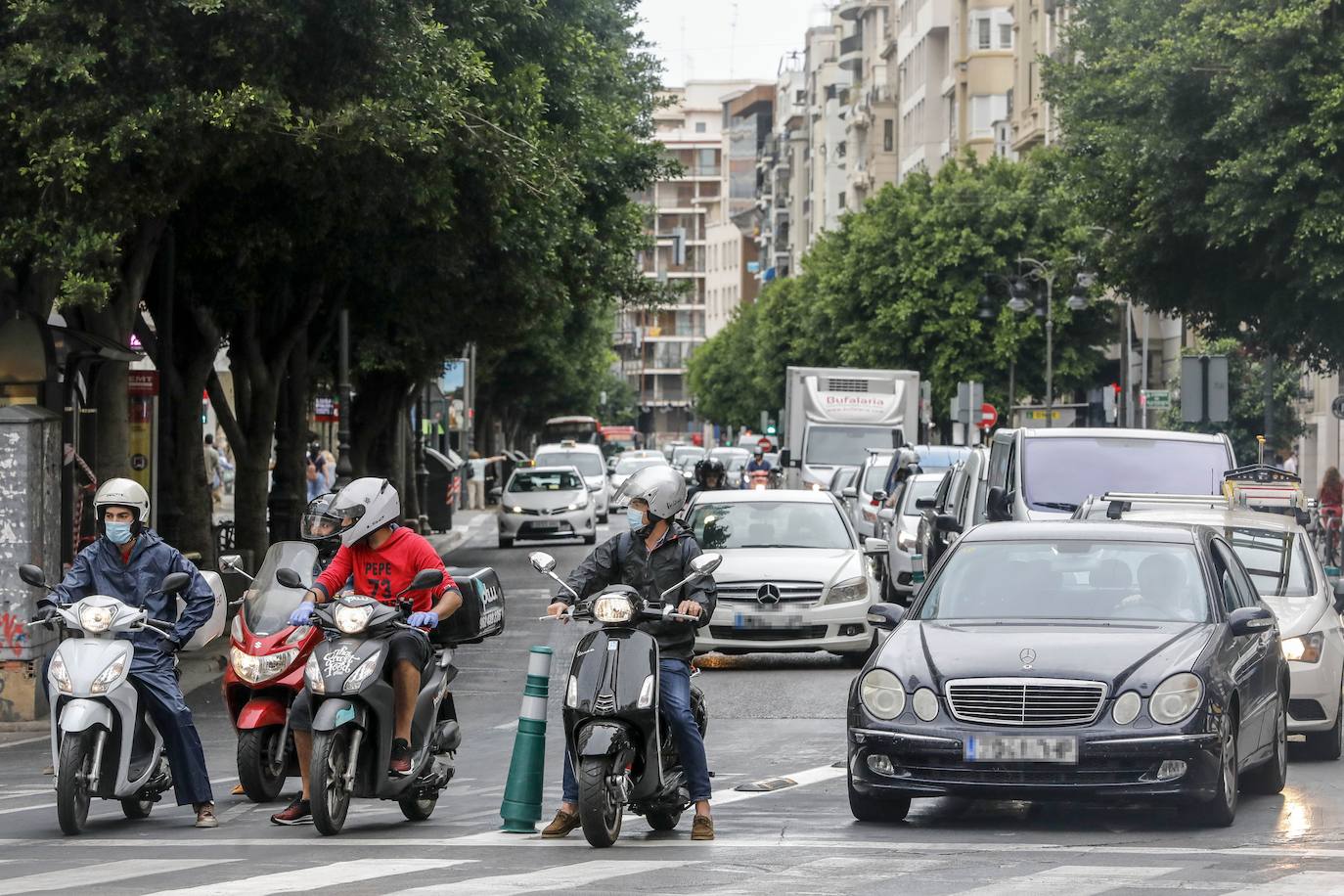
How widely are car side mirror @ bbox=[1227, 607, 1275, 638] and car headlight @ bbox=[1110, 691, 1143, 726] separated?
104cm

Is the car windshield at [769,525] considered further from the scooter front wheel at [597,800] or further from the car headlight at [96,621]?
the scooter front wheel at [597,800]

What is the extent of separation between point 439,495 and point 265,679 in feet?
129

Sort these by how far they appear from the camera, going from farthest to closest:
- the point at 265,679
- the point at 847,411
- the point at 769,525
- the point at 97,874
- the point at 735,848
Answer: the point at 847,411 → the point at 769,525 → the point at 265,679 → the point at 735,848 → the point at 97,874

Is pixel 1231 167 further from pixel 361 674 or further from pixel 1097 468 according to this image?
pixel 361 674

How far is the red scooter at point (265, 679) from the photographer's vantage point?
40.1 ft

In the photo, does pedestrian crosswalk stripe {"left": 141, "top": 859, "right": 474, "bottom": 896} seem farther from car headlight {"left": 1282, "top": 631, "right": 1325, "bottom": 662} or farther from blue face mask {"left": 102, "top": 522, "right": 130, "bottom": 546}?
car headlight {"left": 1282, "top": 631, "right": 1325, "bottom": 662}

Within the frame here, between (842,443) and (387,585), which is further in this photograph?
(842,443)

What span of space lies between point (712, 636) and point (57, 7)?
7315mm

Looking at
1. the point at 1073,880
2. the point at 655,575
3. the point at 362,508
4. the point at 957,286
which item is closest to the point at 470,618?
the point at 362,508

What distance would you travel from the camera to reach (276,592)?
12727 millimetres

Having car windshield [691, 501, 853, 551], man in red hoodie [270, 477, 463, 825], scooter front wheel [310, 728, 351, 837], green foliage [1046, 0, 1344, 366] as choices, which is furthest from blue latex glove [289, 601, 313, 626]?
green foliage [1046, 0, 1344, 366]

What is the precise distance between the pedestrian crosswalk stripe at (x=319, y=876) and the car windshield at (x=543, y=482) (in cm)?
3805

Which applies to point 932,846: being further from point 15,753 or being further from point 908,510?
point 908,510

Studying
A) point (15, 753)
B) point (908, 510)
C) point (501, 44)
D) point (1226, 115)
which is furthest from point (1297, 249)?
point (15, 753)
